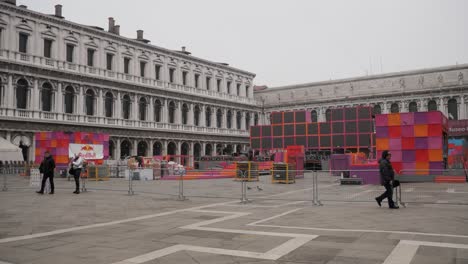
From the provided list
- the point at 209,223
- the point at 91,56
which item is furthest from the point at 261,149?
the point at 209,223

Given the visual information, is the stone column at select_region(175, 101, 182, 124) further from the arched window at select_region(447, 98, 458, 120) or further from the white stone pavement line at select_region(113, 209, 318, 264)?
the white stone pavement line at select_region(113, 209, 318, 264)

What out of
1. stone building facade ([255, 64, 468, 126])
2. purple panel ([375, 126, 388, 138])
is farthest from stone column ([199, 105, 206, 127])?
purple panel ([375, 126, 388, 138])

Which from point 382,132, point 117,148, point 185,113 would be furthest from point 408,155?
point 185,113

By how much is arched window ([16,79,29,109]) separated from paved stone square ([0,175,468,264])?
2922 cm

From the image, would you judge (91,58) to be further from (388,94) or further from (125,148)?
(388,94)

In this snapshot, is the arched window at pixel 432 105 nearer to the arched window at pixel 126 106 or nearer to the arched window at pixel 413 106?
the arched window at pixel 413 106

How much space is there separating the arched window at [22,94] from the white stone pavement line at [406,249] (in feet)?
129

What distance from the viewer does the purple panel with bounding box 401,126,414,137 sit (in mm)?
21469

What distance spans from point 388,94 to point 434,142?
42.6m

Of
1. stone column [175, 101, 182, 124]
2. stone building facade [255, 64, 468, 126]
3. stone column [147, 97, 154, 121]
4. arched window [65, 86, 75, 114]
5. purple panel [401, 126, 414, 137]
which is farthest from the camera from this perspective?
stone building facade [255, 64, 468, 126]

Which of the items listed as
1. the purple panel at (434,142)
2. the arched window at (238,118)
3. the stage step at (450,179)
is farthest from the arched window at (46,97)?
the stage step at (450,179)

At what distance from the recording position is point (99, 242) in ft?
24.2

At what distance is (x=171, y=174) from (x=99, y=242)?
81.7ft

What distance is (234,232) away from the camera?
8250 millimetres
